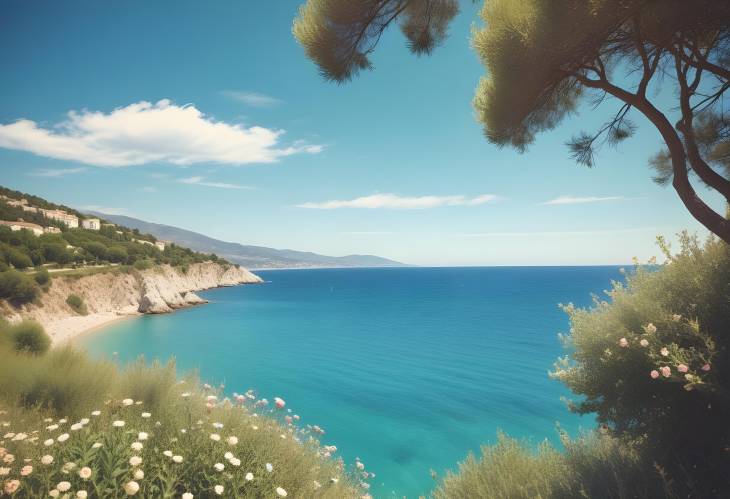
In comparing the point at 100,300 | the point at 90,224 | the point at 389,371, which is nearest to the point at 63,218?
the point at 90,224

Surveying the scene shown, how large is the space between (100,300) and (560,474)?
45541 millimetres

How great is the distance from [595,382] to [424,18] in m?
6.27

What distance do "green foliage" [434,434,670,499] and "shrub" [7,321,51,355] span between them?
1184 cm

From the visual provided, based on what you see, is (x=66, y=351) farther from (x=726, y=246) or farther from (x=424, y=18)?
(x=726, y=246)

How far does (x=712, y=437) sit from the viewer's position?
361 cm

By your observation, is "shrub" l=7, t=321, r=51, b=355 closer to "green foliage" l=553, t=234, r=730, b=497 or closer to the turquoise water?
the turquoise water

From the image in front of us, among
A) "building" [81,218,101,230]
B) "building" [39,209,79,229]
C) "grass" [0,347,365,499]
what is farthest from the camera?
"building" [81,218,101,230]

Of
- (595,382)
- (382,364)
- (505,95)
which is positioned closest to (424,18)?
(505,95)

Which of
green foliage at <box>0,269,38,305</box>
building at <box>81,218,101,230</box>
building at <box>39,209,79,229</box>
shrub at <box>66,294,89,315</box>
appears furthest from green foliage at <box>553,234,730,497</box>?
building at <box>81,218,101,230</box>

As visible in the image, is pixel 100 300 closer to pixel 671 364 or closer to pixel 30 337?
pixel 30 337

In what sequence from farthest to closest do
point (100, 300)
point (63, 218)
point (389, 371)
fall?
point (63, 218), point (100, 300), point (389, 371)

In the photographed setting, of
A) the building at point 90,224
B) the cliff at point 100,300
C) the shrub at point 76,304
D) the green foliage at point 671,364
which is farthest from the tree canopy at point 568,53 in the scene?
the building at point 90,224

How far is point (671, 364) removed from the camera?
349 cm

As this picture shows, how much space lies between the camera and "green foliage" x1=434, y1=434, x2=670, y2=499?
13.0 feet
